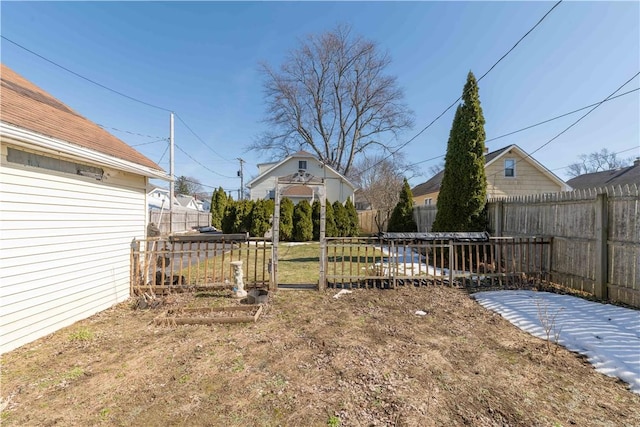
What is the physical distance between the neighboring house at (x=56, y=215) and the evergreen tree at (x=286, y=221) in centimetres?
979

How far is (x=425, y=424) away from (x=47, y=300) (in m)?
4.85

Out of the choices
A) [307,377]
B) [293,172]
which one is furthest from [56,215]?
[293,172]

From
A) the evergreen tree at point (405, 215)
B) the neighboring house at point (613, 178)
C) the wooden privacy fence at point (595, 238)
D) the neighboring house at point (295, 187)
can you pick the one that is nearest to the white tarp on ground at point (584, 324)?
the wooden privacy fence at point (595, 238)

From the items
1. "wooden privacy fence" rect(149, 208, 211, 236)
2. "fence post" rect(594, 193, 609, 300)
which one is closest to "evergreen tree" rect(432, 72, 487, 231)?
"fence post" rect(594, 193, 609, 300)

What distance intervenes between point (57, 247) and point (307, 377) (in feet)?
13.0

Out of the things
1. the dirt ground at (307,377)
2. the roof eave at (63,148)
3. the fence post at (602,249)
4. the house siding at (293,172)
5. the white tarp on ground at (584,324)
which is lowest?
the dirt ground at (307,377)

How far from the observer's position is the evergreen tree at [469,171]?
8.51m

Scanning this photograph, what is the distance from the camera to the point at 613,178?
1897 cm

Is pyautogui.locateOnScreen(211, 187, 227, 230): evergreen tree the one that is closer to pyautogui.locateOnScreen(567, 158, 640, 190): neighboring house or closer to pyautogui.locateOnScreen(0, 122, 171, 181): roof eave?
pyautogui.locateOnScreen(0, 122, 171, 181): roof eave

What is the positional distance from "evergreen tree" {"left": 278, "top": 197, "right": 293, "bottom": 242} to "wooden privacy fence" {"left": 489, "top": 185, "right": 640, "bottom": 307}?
1108cm

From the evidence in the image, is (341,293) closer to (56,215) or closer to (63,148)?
(56,215)

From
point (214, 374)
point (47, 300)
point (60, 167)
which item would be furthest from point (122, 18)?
point (214, 374)

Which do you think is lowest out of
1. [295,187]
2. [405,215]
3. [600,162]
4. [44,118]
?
[405,215]

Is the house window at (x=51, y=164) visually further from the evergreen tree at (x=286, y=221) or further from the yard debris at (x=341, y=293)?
the evergreen tree at (x=286, y=221)
